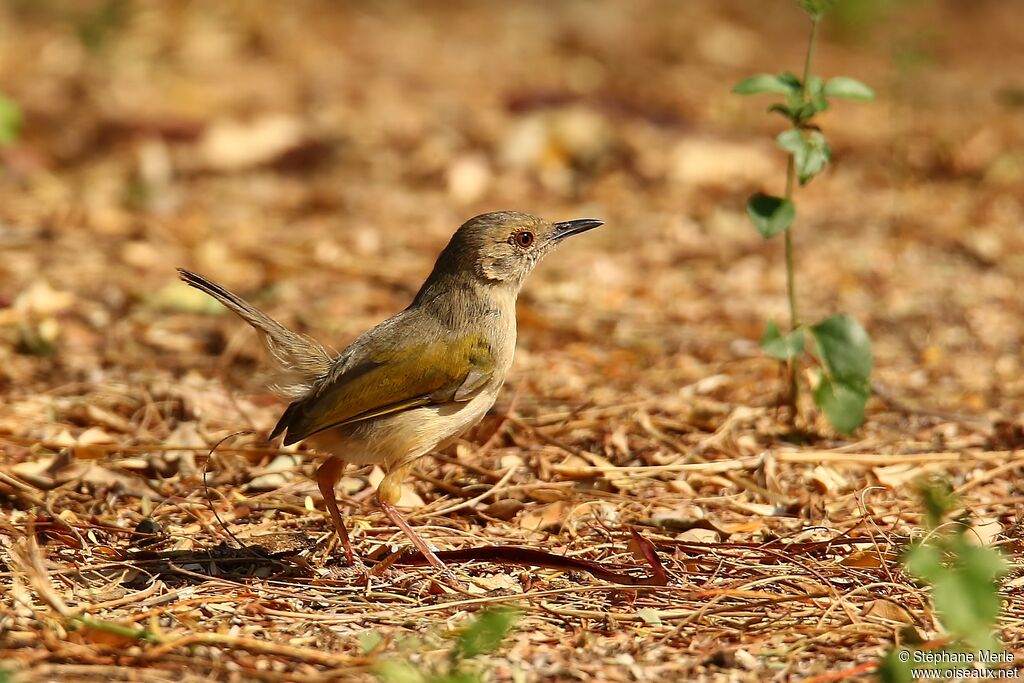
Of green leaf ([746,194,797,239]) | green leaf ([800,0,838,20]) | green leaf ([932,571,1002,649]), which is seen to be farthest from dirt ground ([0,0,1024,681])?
green leaf ([800,0,838,20])

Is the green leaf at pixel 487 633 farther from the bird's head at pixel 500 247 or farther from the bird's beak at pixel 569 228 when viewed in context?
the bird's beak at pixel 569 228

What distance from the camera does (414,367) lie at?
461 centimetres

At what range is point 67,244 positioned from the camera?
7.73 meters

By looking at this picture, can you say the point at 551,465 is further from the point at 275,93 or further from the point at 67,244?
the point at 275,93

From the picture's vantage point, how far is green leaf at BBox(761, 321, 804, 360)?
5.02 meters

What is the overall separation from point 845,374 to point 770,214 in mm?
706

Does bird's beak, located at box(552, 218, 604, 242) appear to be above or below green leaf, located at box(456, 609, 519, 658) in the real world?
above

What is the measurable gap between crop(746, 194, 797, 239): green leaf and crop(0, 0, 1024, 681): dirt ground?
94 cm

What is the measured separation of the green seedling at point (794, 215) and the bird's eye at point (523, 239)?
34.8 inches

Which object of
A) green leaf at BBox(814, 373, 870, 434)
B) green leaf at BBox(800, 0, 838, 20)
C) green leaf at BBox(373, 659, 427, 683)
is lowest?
green leaf at BBox(373, 659, 427, 683)

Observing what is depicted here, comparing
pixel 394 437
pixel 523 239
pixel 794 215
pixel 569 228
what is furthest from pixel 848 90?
pixel 394 437

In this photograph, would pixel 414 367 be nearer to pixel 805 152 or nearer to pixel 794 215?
pixel 794 215

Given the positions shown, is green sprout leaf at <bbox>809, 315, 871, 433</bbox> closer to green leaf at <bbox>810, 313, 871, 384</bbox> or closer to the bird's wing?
green leaf at <bbox>810, 313, 871, 384</bbox>

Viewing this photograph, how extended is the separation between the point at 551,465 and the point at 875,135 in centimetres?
628
